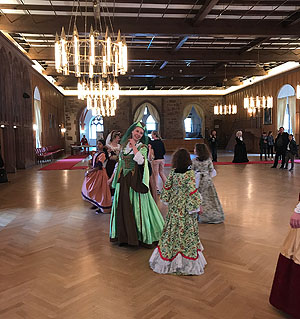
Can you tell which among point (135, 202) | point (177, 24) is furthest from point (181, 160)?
point (177, 24)

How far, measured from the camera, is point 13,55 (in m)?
11.7

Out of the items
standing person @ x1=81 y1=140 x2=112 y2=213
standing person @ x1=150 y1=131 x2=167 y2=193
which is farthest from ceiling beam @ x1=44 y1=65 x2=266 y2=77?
standing person @ x1=81 y1=140 x2=112 y2=213

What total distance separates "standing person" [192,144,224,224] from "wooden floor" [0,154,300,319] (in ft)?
0.61

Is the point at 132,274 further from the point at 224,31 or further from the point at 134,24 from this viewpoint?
the point at 224,31

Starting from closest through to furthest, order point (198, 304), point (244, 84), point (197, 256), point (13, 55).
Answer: point (198, 304), point (197, 256), point (13, 55), point (244, 84)

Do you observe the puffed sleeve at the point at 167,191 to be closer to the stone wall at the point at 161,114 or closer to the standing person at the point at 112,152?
the standing person at the point at 112,152

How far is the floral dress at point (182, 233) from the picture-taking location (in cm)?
306

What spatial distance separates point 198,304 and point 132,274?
0.79 metres

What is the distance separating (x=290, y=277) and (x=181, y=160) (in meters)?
1.36

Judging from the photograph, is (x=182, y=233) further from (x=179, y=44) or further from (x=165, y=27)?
(x=179, y=44)

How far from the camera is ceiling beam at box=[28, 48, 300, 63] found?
12.8 m

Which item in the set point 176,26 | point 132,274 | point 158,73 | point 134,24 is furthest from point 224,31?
point 132,274

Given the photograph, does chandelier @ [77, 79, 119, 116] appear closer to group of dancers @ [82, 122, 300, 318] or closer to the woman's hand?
group of dancers @ [82, 122, 300, 318]

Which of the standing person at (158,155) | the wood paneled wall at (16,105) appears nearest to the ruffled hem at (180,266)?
the standing person at (158,155)
